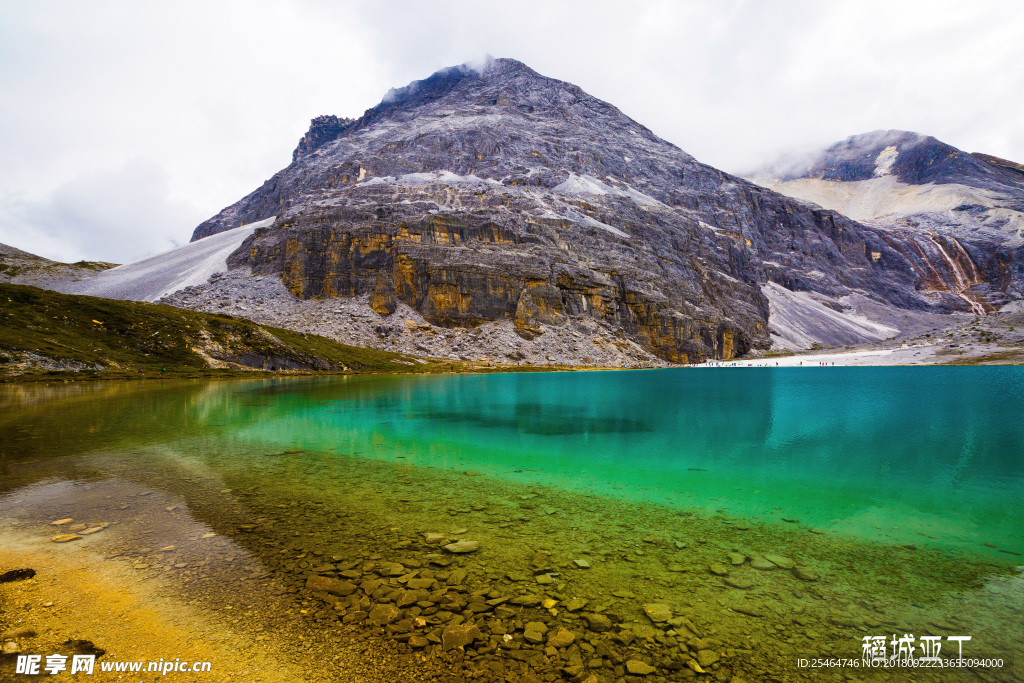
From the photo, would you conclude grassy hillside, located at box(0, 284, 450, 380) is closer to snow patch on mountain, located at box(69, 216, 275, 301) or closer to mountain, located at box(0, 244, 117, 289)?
snow patch on mountain, located at box(69, 216, 275, 301)

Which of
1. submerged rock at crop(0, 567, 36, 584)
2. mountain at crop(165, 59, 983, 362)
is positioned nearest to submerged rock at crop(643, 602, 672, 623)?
submerged rock at crop(0, 567, 36, 584)

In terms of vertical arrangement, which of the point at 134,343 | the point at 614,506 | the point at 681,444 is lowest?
the point at 681,444

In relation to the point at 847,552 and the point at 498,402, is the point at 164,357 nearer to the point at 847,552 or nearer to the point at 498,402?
the point at 498,402

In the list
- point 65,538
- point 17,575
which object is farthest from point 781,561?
point 65,538

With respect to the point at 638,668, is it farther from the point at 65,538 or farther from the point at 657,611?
the point at 65,538

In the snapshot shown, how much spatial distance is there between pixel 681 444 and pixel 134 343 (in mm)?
77686

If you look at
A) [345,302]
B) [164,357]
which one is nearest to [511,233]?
[345,302]

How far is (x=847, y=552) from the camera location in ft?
30.5

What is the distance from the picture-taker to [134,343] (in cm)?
6462

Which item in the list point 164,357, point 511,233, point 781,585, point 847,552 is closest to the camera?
point 781,585

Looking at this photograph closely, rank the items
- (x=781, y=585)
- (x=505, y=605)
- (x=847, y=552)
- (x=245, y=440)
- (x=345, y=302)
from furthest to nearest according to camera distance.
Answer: (x=345, y=302), (x=245, y=440), (x=847, y=552), (x=781, y=585), (x=505, y=605)

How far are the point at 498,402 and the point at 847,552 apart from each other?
30438 mm

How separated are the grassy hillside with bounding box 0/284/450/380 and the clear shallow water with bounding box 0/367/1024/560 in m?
23.4

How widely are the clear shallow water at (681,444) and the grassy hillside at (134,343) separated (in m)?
23.4
